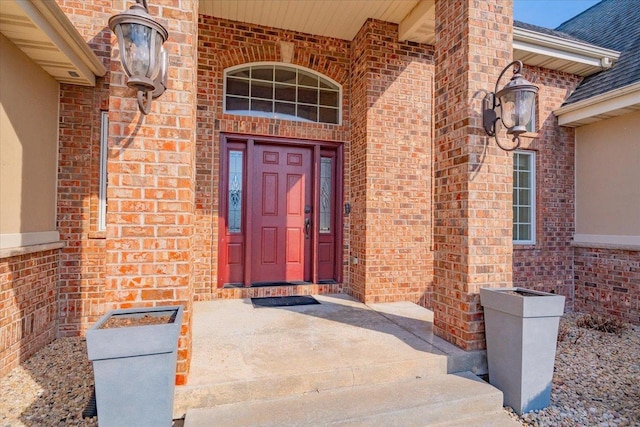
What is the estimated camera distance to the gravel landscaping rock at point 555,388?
240 cm

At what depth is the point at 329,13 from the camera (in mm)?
4242

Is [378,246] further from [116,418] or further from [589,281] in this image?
[589,281]

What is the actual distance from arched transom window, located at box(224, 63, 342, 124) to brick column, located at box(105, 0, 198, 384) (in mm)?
2279

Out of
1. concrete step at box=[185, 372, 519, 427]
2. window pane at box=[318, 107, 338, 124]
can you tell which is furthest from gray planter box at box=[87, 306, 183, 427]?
window pane at box=[318, 107, 338, 124]

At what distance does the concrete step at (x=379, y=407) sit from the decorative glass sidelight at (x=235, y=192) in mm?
2685

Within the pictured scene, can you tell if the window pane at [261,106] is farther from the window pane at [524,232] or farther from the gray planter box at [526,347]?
the window pane at [524,232]

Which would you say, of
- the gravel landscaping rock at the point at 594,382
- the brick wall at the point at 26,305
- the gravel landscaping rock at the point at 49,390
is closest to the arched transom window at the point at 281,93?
the brick wall at the point at 26,305

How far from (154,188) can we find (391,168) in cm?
307

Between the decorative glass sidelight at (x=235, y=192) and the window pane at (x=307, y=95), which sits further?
the window pane at (x=307, y=95)

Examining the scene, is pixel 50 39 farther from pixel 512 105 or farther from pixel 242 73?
pixel 512 105

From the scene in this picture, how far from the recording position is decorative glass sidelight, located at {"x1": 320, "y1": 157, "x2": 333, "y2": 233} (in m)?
4.92

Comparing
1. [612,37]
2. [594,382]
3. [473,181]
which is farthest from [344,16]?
[612,37]

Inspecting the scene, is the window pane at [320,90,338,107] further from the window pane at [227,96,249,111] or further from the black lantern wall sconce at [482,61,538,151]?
the black lantern wall sconce at [482,61,538,151]

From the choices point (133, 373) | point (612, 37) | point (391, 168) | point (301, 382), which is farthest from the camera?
point (612, 37)
